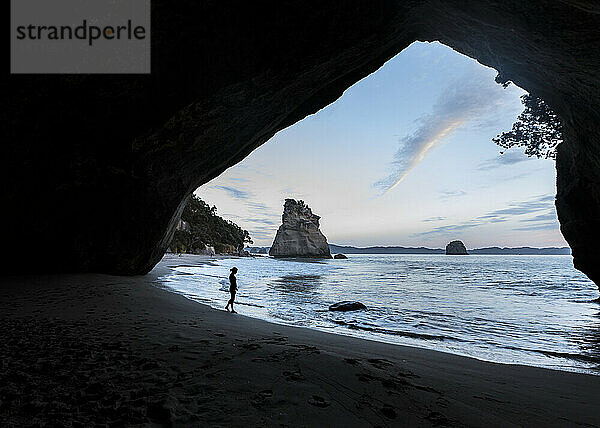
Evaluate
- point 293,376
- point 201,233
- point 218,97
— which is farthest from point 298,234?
point 293,376

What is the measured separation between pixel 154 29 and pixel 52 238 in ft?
32.8

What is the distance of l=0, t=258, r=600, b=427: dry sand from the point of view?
102 inches

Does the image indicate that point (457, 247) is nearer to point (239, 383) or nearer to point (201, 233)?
point (201, 233)

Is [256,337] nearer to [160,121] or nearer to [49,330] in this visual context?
[49,330]

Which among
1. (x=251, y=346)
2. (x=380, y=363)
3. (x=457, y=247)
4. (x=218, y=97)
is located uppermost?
(x=218, y=97)

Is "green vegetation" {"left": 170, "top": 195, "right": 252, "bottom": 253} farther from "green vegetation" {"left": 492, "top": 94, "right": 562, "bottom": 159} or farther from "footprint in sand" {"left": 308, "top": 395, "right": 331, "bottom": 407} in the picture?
"footprint in sand" {"left": 308, "top": 395, "right": 331, "bottom": 407}

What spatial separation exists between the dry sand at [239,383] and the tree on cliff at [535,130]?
1112cm

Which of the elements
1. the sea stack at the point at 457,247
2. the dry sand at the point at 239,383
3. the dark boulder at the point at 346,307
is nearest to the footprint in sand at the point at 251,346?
the dry sand at the point at 239,383

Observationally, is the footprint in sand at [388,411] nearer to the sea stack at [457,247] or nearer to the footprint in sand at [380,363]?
the footprint in sand at [380,363]

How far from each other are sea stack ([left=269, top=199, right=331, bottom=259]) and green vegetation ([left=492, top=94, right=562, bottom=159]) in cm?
10279

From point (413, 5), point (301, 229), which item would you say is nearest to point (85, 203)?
point (413, 5)

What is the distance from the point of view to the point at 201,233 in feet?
285

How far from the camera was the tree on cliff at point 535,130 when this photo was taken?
12805 millimetres

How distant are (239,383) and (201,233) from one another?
8798cm
